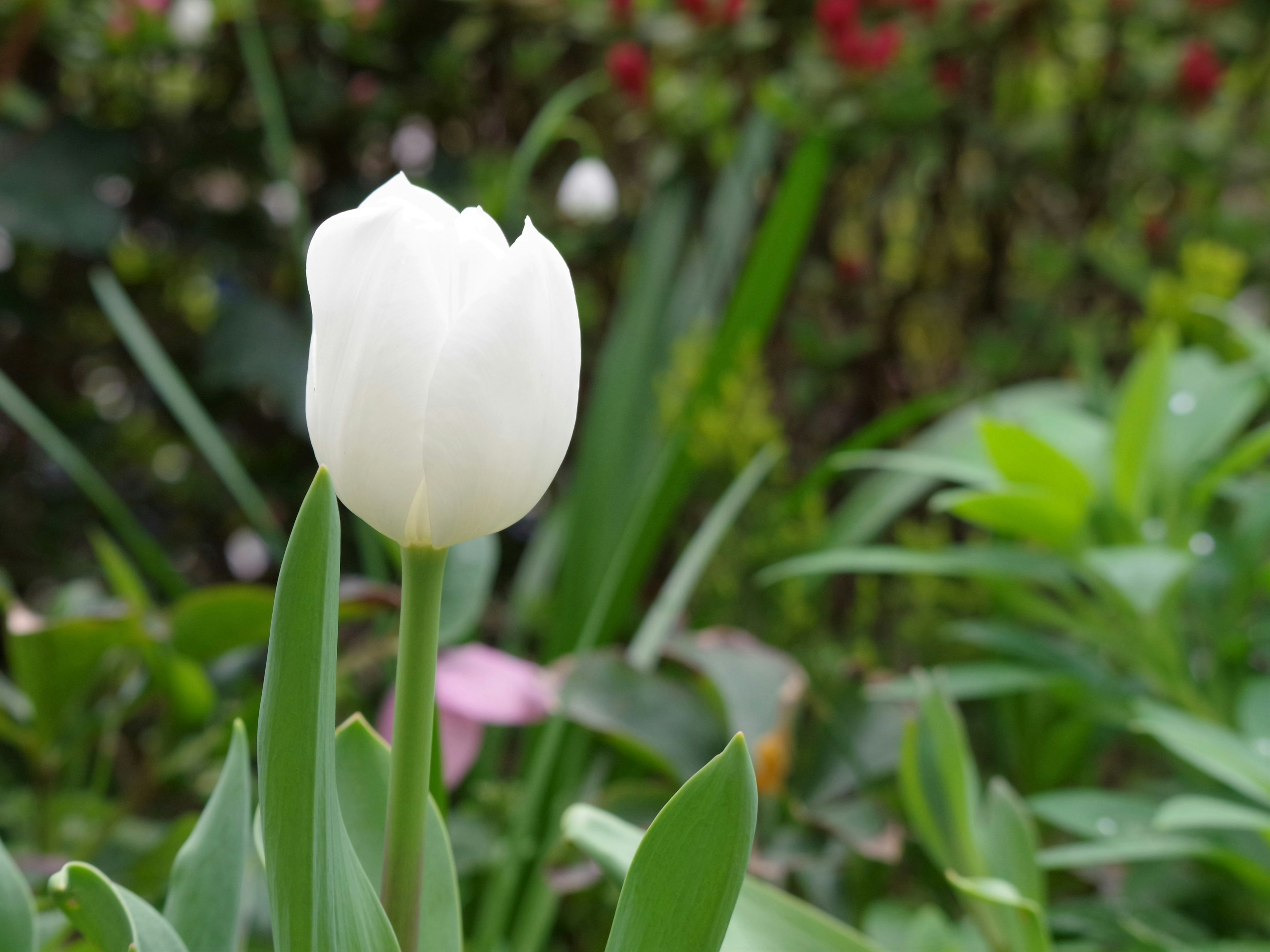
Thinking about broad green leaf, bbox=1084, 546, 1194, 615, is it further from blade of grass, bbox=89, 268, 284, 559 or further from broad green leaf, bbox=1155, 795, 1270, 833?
blade of grass, bbox=89, 268, 284, 559

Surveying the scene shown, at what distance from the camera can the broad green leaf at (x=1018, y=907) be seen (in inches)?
15.0

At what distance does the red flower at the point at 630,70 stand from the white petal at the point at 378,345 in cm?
89

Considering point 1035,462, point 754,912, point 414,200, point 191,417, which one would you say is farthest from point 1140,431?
point 191,417

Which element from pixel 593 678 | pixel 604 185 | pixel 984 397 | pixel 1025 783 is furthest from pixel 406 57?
pixel 1025 783

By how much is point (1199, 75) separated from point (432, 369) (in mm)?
1129

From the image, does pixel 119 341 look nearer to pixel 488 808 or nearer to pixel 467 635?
pixel 467 635

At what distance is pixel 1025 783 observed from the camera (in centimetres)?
79

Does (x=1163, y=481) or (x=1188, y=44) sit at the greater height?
(x=1188, y=44)

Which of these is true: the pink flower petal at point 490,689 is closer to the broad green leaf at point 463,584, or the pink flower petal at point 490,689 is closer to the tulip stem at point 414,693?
the broad green leaf at point 463,584

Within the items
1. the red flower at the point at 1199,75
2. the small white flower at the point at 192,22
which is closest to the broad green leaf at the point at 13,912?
the small white flower at the point at 192,22

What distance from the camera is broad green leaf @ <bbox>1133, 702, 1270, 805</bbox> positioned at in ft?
1.54

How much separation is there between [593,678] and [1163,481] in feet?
1.23

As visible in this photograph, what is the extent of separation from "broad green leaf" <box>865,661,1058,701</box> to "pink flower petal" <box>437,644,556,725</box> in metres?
0.21

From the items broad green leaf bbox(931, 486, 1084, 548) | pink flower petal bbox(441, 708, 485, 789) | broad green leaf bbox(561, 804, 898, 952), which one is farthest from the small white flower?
broad green leaf bbox(561, 804, 898, 952)
